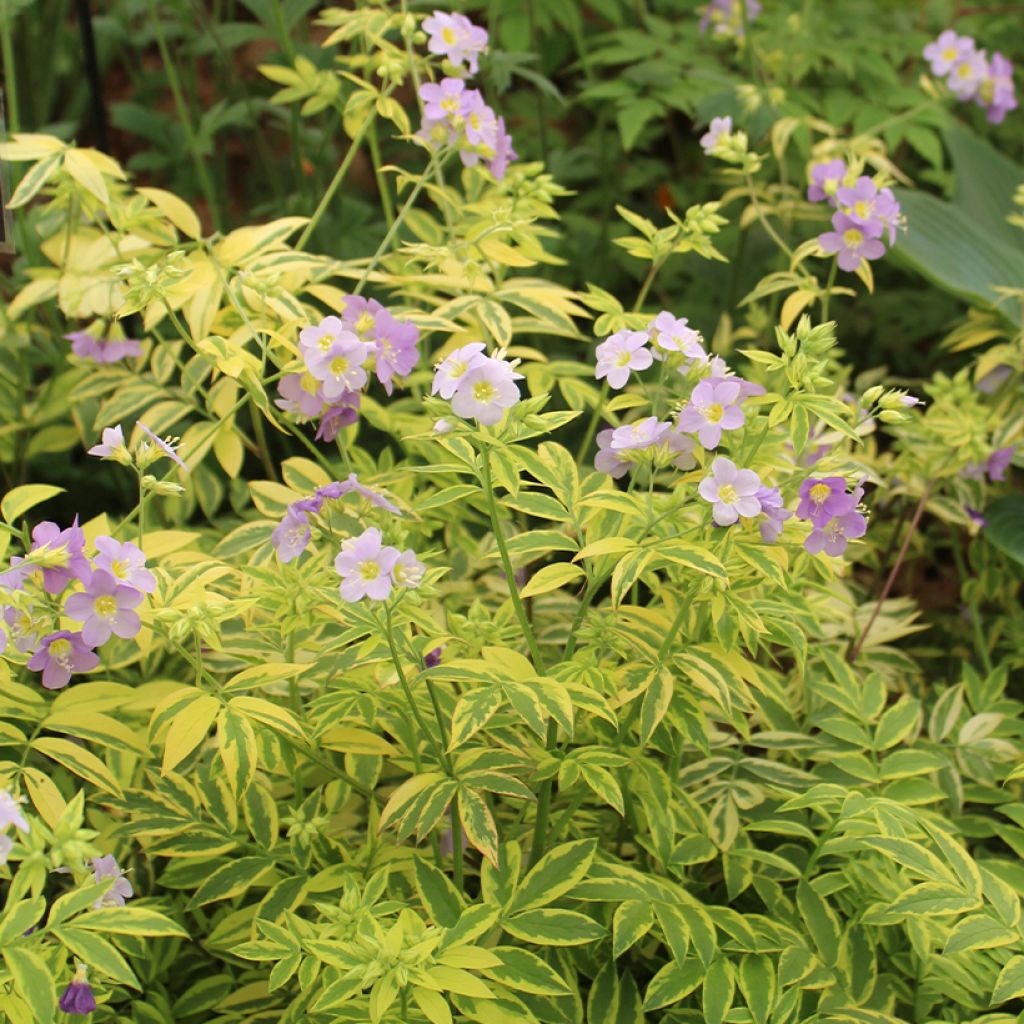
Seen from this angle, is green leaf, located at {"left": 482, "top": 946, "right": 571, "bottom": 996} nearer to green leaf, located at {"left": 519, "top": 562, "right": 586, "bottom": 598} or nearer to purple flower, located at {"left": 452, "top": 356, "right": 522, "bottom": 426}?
green leaf, located at {"left": 519, "top": 562, "right": 586, "bottom": 598}

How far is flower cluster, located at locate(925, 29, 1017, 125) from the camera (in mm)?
2139

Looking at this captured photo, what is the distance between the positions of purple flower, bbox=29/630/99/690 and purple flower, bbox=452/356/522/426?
0.39 m

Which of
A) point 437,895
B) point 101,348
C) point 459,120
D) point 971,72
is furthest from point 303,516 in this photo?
point 971,72

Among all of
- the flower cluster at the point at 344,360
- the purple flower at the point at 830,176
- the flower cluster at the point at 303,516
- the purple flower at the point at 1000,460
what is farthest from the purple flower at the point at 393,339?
the purple flower at the point at 1000,460

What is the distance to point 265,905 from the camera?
1.13m

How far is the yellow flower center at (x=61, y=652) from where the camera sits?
1.05 meters

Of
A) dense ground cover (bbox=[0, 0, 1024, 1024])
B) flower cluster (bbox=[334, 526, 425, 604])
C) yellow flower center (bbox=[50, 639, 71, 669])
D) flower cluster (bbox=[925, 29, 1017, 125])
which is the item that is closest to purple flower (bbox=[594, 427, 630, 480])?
dense ground cover (bbox=[0, 0, 1024, 1024])

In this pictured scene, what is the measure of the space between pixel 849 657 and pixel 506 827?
1.77ft

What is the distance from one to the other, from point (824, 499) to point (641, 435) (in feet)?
0.58

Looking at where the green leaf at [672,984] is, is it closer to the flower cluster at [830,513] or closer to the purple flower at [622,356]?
the flower cluster at [830,513]

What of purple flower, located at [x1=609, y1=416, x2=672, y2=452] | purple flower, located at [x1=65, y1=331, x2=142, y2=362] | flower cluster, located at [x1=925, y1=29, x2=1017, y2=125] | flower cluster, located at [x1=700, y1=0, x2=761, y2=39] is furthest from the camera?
flower cluster, located at [x1=700, y1=0, x2=761, y2=39]

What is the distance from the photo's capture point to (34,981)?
0.87 metres

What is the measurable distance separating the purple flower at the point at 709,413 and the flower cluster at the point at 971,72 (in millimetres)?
1375

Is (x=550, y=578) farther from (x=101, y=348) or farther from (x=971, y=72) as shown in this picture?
(x=971, y=72)
